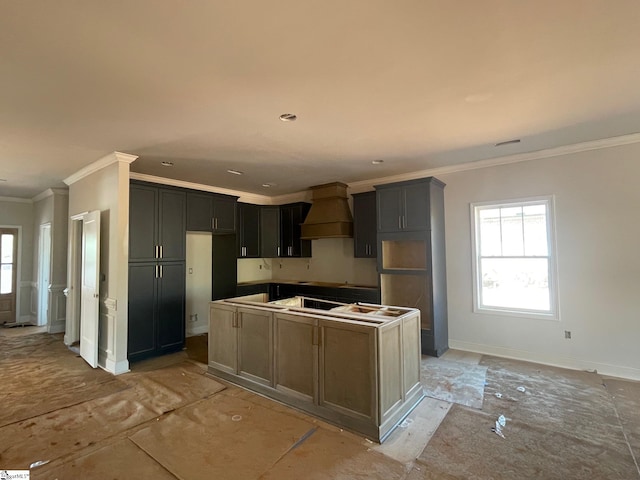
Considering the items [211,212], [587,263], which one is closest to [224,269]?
[211,212]

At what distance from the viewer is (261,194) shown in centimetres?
694

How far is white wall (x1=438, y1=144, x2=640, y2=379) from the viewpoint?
3672 millimetres

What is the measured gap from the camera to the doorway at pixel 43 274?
6445 mm

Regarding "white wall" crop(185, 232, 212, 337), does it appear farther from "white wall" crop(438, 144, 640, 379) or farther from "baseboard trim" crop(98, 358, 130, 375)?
"white wall" crop(438, 144, 640, 379)

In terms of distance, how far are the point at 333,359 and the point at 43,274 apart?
7.04 metres

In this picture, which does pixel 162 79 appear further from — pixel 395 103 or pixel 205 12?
pixel 395 103

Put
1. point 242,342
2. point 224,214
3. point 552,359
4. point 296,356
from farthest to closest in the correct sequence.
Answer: point 224,214
point 552,359
point 242,342
point 296,356

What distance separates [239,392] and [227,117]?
2.86 metres

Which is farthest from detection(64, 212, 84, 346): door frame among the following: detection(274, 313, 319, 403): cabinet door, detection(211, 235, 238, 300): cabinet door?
detection(274, 313, 319, 403): cabinet door

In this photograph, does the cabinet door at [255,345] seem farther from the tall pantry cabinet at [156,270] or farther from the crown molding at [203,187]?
the crown molding at [203,187]

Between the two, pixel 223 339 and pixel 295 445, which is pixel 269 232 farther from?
pixel 295 445

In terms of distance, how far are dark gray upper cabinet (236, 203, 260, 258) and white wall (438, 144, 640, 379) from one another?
4.27 metres

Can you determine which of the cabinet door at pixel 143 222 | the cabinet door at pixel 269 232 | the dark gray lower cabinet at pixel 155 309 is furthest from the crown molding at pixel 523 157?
the dark gray lower cabinet at pixel 155 309

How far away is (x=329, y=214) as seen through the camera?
583 cm
